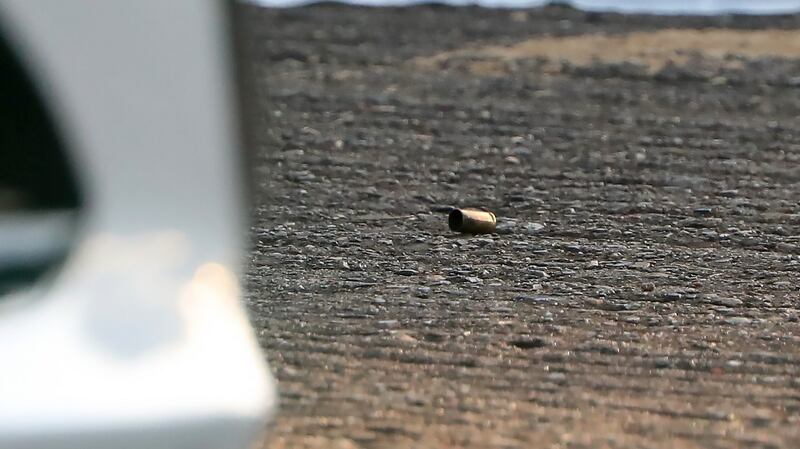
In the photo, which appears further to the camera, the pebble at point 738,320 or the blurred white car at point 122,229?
the pebble at point 738,320

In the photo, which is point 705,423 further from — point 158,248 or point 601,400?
point 158,248

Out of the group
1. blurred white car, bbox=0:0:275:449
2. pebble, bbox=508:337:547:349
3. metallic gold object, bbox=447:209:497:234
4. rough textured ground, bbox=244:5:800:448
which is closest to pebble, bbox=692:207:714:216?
rough textured ground, bbox=244:5:800:448

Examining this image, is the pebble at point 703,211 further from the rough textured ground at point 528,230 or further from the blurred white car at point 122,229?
the blurred white car at point 122,229

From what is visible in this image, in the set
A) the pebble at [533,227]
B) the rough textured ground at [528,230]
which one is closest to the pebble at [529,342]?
the rough textured ground at [528,230]

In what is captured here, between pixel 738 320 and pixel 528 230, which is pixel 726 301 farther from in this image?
pixel 528 230

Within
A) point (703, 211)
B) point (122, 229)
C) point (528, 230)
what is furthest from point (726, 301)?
point (122, 229)

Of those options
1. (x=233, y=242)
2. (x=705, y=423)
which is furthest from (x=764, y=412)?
(x=233, y=242)
